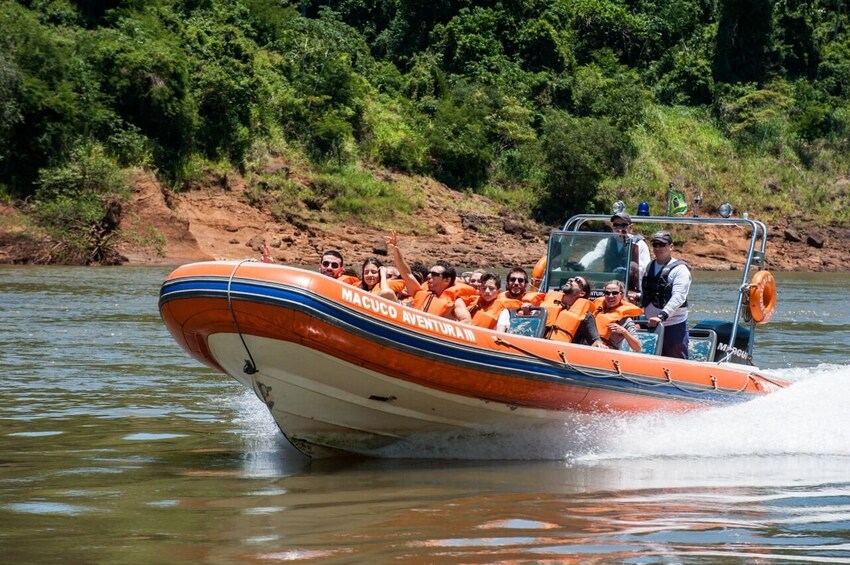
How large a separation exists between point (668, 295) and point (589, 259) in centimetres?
97

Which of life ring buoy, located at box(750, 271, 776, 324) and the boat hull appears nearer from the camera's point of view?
the boat hull

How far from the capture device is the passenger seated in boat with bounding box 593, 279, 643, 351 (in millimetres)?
8625

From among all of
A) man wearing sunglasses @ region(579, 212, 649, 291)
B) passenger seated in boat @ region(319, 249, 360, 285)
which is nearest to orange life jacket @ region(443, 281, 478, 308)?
passenger seated in boat @ region(319, 249, 360, 285)

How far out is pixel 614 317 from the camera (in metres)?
8.67

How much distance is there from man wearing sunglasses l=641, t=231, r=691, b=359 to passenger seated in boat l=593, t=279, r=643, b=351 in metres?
0.36

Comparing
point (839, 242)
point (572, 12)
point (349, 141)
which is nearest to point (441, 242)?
point (349, 141)

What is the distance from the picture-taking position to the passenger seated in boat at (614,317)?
862cm

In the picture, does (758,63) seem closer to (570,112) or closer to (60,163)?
(570,112)

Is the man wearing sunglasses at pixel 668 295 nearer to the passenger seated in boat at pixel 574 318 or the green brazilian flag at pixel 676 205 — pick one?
the passenger seated in boat at pixel 574 318

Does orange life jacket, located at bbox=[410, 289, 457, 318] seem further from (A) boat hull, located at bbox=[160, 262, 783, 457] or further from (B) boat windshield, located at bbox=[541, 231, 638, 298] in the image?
(B) boat windshield, located at bbox=[541, 231, 638, 298]

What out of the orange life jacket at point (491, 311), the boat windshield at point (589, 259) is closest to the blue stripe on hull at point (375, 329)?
the orange life jacket at point (491, 311)

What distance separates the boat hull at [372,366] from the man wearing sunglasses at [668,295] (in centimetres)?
55

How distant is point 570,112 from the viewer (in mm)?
45125

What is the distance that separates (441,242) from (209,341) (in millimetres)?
27515
